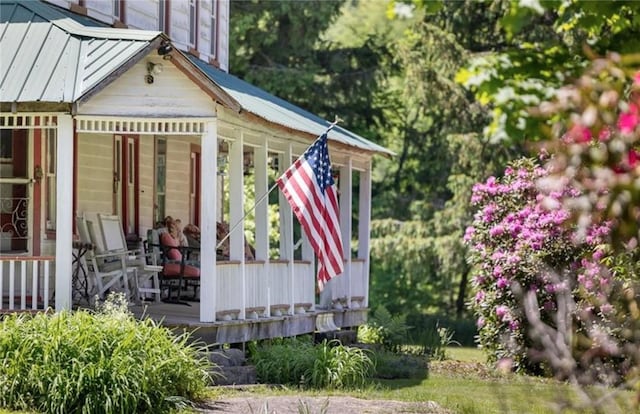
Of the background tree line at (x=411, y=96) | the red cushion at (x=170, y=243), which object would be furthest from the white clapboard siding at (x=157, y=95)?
the background tree line at (x=411, y=96)

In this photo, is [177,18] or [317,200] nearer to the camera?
[317,200]

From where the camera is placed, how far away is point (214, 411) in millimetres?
13203

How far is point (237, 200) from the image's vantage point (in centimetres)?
1716

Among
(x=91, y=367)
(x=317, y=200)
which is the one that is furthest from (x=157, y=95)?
(x=91, y=367)

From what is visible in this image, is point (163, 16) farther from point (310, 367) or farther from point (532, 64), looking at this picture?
point (532, 64)

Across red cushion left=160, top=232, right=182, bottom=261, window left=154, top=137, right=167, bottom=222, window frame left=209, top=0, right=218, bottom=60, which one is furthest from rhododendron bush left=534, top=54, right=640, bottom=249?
window frame left=209, top=0, right=218, bottom=60

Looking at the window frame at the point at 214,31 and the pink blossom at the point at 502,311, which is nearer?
the pink blossom at the point at 502,311

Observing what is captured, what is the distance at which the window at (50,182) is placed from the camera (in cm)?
1773

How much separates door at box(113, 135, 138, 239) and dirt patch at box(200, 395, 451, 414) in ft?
21.5

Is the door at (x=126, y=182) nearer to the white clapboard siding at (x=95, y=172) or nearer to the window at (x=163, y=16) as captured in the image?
the white clapboard siding at (x=95, y=172)

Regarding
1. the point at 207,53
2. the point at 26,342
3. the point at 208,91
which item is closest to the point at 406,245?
the point at 207,53

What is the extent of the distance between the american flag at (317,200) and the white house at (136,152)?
73cm

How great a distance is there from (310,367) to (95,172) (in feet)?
16.3

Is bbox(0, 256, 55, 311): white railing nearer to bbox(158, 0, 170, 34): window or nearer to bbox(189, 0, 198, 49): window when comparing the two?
bbox(158, 0, 170, 34): window
